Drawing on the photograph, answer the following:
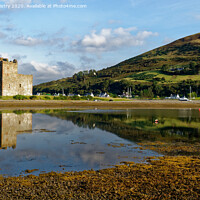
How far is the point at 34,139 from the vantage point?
71.9ft

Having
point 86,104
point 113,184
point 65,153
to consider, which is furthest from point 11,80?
point 113,184

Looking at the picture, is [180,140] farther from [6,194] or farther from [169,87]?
[169,87]

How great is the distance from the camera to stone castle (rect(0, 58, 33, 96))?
3364 inches

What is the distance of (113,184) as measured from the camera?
10516 millimetres

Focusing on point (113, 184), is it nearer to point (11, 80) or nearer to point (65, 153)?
point (65, 153)

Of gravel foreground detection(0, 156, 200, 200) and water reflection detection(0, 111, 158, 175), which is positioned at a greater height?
gravel foreground detection(0, 156, 200, 200)

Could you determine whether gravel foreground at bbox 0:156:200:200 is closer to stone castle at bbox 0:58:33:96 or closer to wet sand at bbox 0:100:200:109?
wet sand at bbox 0:100:200:109

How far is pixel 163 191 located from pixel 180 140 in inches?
524

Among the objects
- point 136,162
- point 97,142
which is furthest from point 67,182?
point 97,142

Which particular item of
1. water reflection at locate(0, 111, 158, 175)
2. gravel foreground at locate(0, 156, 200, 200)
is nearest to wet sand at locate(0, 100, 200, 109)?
water reflection at locate(0, 111, 158, 175)

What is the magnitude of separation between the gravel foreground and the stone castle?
80.5 metres

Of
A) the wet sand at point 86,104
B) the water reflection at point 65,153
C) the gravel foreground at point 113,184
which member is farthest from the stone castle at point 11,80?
the gravel foreground at point 113,184

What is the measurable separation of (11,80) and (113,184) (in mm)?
84653

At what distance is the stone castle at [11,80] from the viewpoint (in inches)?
3364
